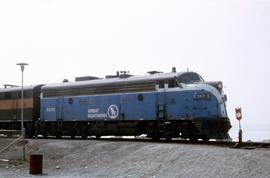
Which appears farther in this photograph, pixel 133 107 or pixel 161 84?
pixel 133 107

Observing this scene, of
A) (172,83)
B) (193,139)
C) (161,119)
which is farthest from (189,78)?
(193,139)

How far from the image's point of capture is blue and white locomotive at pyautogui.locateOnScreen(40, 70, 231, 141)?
24.2 metres

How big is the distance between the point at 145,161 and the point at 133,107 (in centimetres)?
817

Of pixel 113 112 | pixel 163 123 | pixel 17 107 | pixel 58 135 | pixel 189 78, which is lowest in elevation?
pixel 58 135

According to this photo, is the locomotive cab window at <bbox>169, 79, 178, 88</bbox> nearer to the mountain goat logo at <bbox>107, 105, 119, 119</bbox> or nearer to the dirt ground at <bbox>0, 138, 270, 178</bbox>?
the mountain goat logo at <bbox>107, 105, 119, 119</bbox>

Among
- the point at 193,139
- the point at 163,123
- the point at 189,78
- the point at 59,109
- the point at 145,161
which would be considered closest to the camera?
the point at 145,161

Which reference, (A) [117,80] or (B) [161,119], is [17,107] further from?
(B) [161,119]

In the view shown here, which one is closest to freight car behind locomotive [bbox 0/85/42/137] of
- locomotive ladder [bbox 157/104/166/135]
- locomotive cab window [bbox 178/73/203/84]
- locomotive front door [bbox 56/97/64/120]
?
locomotive front door [bbox 56/97/64/120]

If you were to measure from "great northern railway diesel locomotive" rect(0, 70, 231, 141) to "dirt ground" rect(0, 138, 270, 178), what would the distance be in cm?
307

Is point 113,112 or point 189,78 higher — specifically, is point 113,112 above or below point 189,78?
below

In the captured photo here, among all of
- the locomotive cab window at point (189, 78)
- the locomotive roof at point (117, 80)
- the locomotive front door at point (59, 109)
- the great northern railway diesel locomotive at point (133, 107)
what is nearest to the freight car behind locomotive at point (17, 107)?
the great northern railway diesel locomotive at point (133, 107)

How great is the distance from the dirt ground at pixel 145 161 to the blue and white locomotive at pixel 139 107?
3.04 meters

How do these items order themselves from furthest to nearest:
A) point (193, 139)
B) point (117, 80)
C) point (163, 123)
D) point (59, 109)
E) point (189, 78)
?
1. point (59, 109)
2. point (117, 80)
3. point (189, 78)
4. point (163, 123)
5. point (193, 139)

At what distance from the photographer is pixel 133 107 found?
88.7 ft
